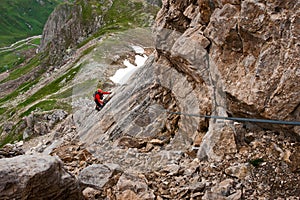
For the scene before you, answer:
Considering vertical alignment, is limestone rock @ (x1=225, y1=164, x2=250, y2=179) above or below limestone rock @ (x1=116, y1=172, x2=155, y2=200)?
above

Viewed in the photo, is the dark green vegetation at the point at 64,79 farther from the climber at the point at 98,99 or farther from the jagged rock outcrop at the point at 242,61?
the jagged rock outcrop at the point at 242,61

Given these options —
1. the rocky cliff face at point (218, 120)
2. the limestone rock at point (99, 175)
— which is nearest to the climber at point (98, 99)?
the rocky cliff face at point (218, 120)

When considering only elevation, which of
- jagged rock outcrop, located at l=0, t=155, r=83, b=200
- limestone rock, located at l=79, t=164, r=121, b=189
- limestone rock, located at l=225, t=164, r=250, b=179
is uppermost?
jagged rock outcrop, located at l=0, t=155, r=83, b=200

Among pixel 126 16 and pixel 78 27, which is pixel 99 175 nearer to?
pixel 126 16

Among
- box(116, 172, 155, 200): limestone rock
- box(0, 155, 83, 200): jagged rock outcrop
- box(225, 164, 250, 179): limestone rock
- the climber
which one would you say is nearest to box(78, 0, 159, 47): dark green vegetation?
the climber

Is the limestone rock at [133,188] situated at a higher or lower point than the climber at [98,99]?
higher

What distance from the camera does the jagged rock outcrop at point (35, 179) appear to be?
992 cm

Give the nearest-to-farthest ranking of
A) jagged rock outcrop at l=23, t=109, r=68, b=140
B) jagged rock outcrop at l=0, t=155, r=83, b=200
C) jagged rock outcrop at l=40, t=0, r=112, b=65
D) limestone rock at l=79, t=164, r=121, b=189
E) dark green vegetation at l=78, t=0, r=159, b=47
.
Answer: jagged rock outcrop at l=0, t=155, r=83, b=200 < limestone rock at l=79, t=164, r=121, b=189 < jagged rock outcrop at l=23, t=109, r=68, b=140 < dark green vegetation at l=78, t=0, r=159, b=47 < jagged rock outcrop at l=40, t=0, r=112, b=65

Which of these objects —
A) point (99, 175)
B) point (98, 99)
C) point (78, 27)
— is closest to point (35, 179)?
point (99, 175)

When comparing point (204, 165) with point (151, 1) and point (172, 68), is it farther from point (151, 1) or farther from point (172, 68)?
point (151, 1)

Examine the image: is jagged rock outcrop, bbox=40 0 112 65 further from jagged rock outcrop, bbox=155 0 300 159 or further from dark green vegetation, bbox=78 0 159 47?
jagged rock outcrop, bbox=155 0 300 159

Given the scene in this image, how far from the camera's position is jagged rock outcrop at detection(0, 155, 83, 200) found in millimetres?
9922

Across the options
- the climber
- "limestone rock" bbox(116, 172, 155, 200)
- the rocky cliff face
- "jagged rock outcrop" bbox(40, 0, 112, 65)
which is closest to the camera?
the rocky cliff face

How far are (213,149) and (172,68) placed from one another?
8.18 meters
